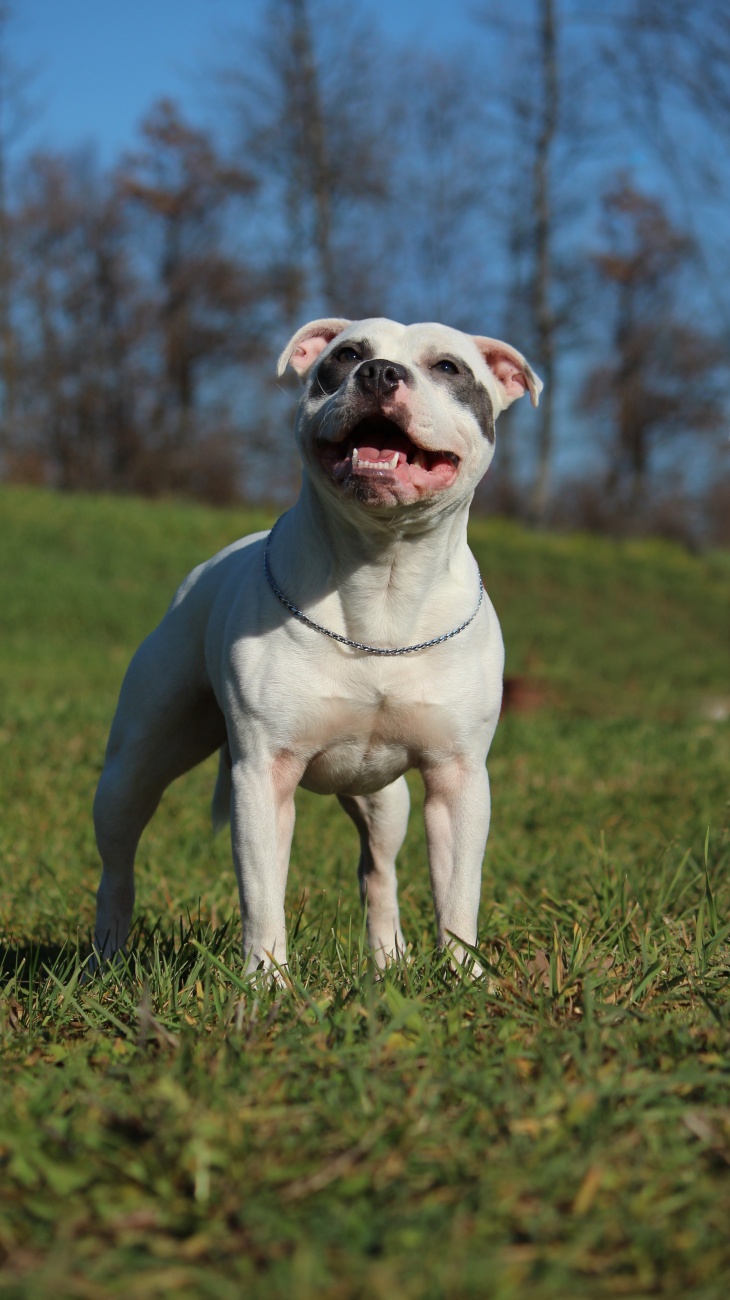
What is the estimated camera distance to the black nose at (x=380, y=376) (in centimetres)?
279

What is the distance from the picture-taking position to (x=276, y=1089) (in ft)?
6.24

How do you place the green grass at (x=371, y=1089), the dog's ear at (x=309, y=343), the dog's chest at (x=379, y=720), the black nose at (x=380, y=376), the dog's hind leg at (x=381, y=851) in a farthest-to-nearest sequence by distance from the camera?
1. the dog's hind leg at (x=381, y=851)
2. the dog's ear at (x=309, y=343)
3. the dog's chest at (x=379, y=720)
4. the black nose at (x=380, y=376)
5. the green grass at (x=371, y=1089)

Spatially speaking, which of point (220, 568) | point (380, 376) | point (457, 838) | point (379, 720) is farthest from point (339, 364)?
point (457, 838)

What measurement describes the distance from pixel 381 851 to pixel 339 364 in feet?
4.76

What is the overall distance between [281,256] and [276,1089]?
22.0 m

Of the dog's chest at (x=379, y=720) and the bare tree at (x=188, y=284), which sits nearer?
the dog's chest at (x=379, y=720)

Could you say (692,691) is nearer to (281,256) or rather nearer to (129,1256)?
(129,1256)

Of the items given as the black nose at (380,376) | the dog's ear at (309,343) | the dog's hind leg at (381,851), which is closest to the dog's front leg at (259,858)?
the dog's hind leg at (381,851)

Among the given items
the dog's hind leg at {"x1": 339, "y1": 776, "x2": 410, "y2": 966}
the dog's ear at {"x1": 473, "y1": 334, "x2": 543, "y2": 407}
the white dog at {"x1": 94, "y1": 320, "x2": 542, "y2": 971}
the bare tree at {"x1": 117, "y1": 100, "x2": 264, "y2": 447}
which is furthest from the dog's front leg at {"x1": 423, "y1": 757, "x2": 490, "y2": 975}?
the bare tree at {"x1": 117, "y1": 100, "x2": 264, "y2": 447}

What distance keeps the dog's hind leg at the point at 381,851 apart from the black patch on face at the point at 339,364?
47.5 inches

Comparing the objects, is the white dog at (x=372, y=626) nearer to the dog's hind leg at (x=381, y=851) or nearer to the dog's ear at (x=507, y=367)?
the dog's ear at (x=507, y=367)

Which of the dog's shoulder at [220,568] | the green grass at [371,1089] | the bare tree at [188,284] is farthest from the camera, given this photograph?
the bare tree at [188,284]

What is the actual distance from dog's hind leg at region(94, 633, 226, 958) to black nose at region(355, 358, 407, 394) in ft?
3.53

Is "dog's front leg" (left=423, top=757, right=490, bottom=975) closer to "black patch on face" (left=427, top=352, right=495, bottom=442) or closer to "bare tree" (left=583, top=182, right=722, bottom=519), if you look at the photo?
"black patch on face" (left=427, top=352, right=495, bottom=442)
